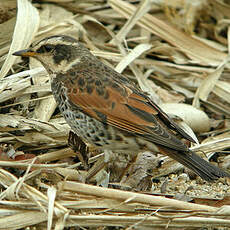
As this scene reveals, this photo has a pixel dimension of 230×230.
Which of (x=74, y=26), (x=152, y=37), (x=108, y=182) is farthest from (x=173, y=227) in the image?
(x=152, y=37)

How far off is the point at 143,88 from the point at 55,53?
1.41m

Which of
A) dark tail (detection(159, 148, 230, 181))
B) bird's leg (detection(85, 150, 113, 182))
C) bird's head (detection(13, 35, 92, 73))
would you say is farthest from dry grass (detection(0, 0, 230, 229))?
bird's head (detection(13, 35, 92, 73))

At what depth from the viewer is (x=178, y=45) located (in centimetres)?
706

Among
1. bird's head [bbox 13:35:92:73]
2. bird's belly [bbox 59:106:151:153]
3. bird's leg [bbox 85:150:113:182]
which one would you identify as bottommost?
bird's leg [bbox 85:150:113:182]

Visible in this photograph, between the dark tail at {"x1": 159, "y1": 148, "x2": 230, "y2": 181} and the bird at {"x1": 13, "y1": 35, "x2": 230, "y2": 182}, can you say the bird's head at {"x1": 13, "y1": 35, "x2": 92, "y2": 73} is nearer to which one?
the bird at {"x1": 13, "y1": 35, "x2": 230, "y2": 182}

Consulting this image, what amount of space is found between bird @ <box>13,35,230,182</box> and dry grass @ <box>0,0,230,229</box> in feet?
0.89

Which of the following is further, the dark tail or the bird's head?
the bird's head

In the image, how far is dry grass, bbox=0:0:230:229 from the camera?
3.83 metres

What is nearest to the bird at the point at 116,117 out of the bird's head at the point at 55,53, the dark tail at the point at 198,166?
the dark tail at the point at 198,166

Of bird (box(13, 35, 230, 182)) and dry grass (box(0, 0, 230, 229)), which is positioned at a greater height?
bird (box(13, 35, 230, 182))

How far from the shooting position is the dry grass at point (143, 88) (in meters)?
3.83

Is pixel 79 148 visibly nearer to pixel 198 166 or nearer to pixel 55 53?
pixel 55 53

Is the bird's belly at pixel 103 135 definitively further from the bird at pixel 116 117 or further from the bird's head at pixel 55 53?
the bird's head at pixel 55 53

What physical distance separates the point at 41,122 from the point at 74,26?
189 cm
